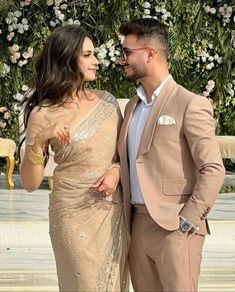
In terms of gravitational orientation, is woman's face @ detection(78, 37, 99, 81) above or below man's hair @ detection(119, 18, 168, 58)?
below

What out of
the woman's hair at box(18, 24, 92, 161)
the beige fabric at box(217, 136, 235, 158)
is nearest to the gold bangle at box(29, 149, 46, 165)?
the woman's hair at box(18, 24, 92, 161)

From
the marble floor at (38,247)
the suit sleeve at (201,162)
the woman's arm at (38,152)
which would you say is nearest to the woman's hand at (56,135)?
the woman's arm at (38,152)

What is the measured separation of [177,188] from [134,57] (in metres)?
0.48

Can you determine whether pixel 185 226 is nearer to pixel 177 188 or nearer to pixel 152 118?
pixel 177 188

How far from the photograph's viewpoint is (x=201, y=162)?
2902 mm

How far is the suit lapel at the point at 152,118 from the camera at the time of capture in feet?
9.71

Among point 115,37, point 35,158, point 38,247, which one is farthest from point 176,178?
point 115,37

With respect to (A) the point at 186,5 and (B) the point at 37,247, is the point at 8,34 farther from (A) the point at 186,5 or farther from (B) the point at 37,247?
(B) the point at 37,247

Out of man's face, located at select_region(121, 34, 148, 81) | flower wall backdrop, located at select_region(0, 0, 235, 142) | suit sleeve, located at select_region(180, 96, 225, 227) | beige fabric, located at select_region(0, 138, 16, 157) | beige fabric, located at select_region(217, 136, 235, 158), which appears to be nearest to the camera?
suit sleeve, located at select_region(180, 96, 225, 227)

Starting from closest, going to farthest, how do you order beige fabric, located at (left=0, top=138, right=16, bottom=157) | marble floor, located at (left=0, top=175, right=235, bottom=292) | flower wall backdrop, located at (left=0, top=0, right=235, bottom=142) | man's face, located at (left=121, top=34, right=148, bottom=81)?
man's face, located at (left=121, top=34, right=148, bottom=81) < marble floor, located at (left=0, top=175, right=235, bottom=292) < beige fabric, located at (left=0, top=138, right=16, bottom=157) < flower wall backdrop, located at (left=0, top=0, right=235, bottom=142)

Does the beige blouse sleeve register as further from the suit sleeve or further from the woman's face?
the suit sleeve

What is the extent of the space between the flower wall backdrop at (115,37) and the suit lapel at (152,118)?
8.26 metres

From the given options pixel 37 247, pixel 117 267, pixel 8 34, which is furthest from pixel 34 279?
pixel 8 34

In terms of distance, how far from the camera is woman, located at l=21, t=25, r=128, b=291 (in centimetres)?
304
